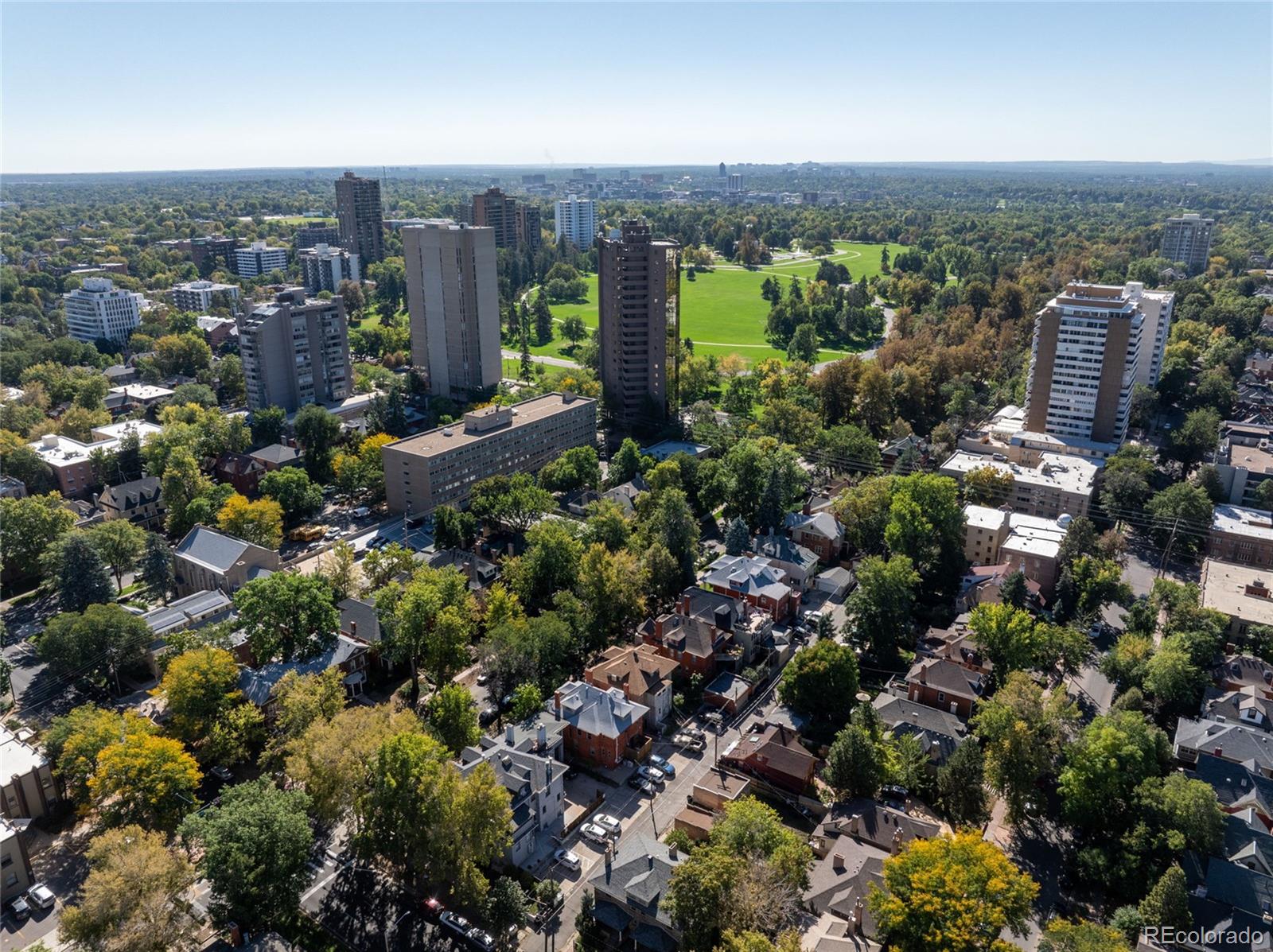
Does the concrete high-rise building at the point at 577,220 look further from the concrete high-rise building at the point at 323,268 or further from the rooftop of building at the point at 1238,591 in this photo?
the rooftop of building at the point at 1238,591

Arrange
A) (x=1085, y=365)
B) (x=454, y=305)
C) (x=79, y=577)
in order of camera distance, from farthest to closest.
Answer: (x=454, y=305) → (x=1085, y=365) → (x=79, y=577)

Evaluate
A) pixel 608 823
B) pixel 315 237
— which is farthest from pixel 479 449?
pixel 315 237

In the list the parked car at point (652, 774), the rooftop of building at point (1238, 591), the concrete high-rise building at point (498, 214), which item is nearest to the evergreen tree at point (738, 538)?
the parked car at point (652, 774)

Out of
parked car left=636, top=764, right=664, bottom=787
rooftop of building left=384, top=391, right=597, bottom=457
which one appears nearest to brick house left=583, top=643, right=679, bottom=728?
parked car left=636, top=764, right=664, bottom=787

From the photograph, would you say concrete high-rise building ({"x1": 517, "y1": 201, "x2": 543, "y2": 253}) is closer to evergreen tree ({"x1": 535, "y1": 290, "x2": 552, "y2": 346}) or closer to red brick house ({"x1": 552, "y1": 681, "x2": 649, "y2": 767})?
evergreen tree ({"x1": 535, "y1": 290, "x2": 552, "y2": 346})

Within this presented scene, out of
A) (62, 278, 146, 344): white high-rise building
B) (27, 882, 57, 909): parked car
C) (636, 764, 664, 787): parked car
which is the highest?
(62, 278, 146, 344): white high-rise building

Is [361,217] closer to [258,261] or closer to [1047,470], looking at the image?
[258,261]

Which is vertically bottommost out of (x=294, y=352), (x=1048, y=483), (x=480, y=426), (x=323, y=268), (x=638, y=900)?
(x=638, y=900)
